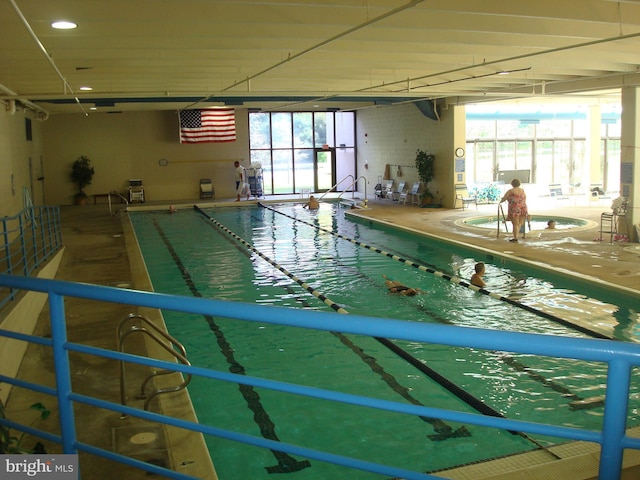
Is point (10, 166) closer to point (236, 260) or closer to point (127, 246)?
Answer: point (127, 246)

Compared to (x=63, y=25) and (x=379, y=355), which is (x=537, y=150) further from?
(x=63, y=25)

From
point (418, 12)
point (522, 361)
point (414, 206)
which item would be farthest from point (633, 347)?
point (414, 206)

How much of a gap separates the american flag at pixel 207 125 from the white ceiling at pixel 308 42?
306 inches

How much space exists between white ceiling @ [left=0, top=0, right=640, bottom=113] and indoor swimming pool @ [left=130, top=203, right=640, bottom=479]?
317cm

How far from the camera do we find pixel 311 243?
12.7 meters

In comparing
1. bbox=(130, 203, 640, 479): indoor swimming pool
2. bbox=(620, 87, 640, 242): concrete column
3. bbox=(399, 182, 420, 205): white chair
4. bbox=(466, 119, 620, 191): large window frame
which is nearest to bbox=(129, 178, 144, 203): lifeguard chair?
bbox=(399, 182, 420, 205): white chair

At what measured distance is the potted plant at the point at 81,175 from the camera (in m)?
21.4

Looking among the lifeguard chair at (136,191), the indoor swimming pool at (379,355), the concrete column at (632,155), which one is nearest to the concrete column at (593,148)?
the concrete column at (632,155)

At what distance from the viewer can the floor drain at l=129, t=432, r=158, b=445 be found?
3505 mm

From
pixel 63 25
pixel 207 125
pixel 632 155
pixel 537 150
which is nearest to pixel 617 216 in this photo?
pixel 632 155

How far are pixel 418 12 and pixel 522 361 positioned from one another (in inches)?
147

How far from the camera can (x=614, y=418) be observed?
4.33 feet

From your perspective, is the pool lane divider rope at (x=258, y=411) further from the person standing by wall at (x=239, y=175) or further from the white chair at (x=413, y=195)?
the person standing by wall at (x=239, y=175)

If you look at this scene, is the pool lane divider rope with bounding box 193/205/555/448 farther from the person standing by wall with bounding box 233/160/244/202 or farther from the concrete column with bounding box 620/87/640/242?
the person standing by wall with bounding box 233/160/244/202
